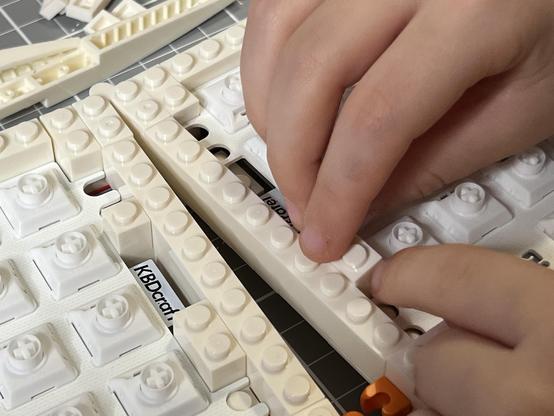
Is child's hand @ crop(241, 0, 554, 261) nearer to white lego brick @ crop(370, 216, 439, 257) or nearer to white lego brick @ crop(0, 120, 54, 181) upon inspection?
white lego brick @ crop(370, 216, 439, 257)

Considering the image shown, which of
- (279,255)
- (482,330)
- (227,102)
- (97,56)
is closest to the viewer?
(482,330)

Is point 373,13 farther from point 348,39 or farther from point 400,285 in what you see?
point 400,285

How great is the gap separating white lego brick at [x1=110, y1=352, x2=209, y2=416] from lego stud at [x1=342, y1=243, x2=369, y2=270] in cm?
13

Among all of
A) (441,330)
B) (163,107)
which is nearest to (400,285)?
(441,330)

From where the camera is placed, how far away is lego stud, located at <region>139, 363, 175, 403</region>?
0.57m

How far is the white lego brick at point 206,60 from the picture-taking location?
0.75 m

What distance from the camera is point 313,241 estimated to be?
604 millimetres

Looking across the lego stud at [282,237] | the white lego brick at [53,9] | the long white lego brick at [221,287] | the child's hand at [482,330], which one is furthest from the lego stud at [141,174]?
the white lego brick at [53,9]

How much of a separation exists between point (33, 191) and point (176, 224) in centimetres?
11

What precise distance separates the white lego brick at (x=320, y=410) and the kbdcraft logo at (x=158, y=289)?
126 millimetres

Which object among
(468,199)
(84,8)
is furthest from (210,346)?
(84,8)

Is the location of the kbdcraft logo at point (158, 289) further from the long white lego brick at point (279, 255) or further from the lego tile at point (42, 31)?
the lego tile at point (42, 31)

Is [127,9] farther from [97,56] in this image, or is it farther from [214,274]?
[214,274]

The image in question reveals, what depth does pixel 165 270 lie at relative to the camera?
2.21 ft
